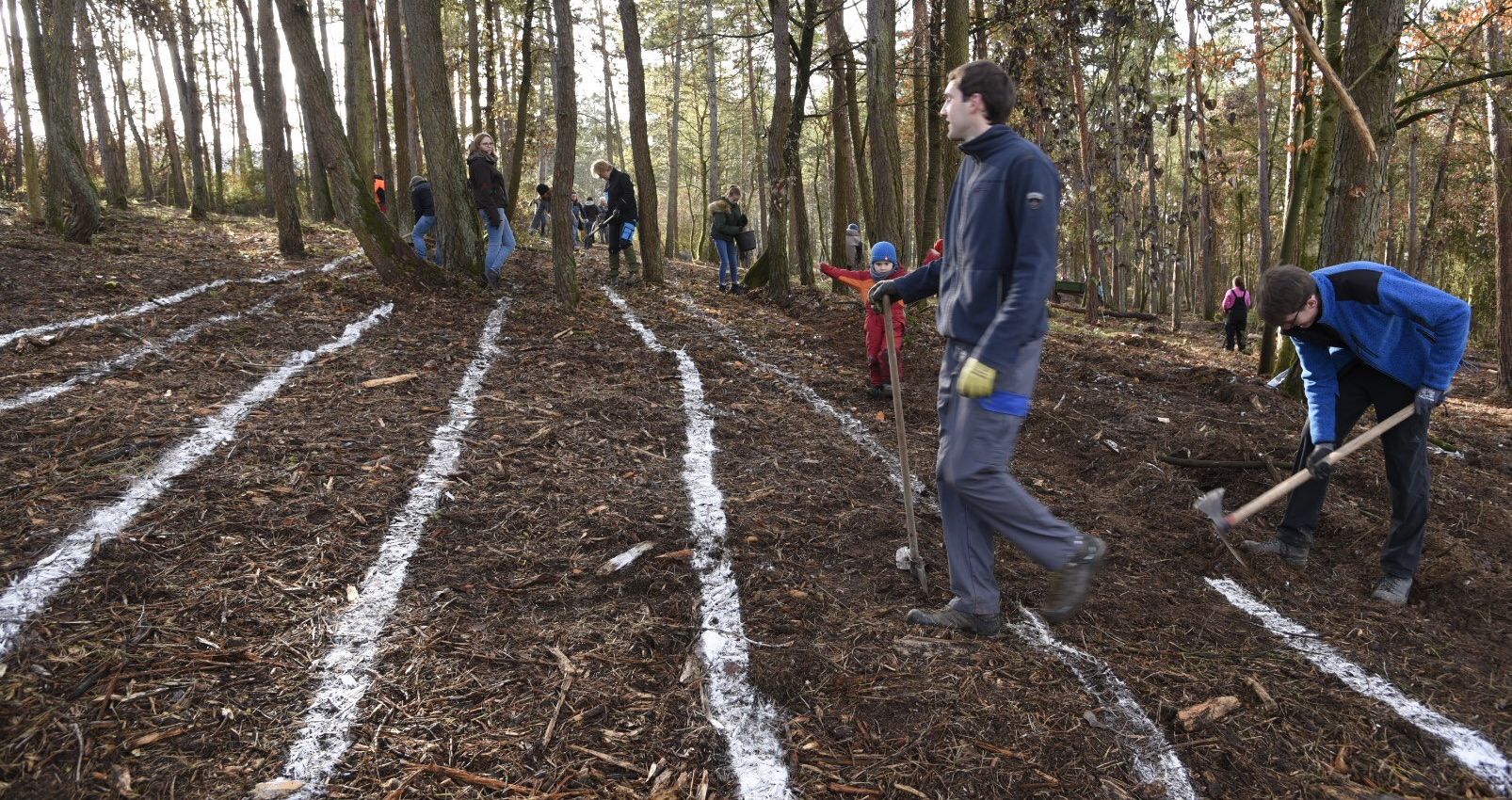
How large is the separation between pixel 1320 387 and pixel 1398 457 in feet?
1.59

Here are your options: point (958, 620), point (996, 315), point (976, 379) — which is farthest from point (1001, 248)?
point (958, 620)

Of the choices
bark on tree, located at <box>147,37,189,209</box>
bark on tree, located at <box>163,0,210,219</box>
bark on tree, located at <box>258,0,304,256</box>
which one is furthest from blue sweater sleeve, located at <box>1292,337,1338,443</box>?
bark on tree, located at <box>147,37,189,209</box>

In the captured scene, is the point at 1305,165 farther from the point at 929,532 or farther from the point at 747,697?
the point at 747,697

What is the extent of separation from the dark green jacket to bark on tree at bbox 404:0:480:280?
436 cm

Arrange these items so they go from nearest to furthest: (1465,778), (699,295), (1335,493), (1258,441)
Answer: (1465,778) < (1335,493) < (1258,441) < (699,295)

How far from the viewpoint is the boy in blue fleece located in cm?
376

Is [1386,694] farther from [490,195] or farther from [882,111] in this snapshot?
[490,195]

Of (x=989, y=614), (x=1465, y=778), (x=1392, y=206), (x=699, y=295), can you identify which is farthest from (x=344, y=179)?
(x=1392, y=206)

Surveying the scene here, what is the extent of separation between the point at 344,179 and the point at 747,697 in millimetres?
9024

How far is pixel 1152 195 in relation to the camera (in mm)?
19531

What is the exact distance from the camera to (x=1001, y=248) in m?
2.98

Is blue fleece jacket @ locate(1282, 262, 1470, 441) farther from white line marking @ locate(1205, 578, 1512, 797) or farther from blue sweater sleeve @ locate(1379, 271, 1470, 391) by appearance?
white line marking @ locate(1205, 578, 1512, 797)

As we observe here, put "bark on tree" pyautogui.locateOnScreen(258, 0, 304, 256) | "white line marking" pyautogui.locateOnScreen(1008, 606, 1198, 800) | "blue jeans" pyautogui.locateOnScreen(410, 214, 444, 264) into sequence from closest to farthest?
"white line marking" pyautogui.locateOnScreen(1008, 606, 1198, 800), "blue jeans" pyautogui.locateOnScreen(410, 214, 444, 264), "bark on tree" pyautogui.locateOnScreen(258, 0, 304, 256)

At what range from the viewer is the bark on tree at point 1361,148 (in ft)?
22.8
